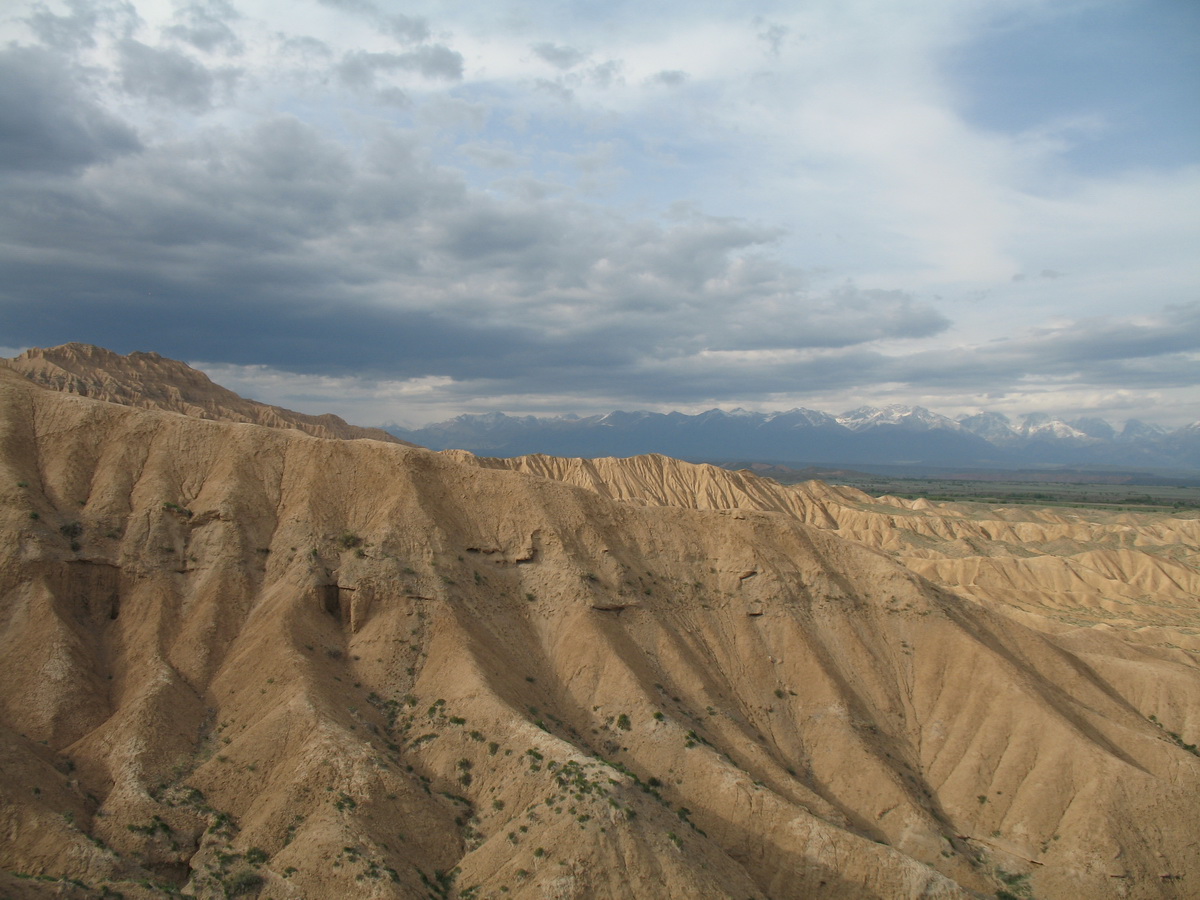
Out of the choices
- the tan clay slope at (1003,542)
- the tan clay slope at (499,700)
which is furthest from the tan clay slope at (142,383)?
the tan clay slope at (499,700)

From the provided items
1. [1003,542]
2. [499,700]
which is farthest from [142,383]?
[1003,542]

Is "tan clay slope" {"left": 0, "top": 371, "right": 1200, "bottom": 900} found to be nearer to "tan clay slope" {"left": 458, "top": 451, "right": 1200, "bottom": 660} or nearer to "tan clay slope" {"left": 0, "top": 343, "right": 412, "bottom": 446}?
"tan clay slope" {"left": 458, "top": 451, "right": 1200, "bottom": 660}

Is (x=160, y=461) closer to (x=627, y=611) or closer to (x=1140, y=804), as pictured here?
(x=627, y=611)

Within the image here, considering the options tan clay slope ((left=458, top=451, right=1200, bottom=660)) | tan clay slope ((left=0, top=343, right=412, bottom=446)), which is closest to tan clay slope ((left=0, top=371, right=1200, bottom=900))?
tan clay slope ((left=458, top=451, right=1200, bottom=660))

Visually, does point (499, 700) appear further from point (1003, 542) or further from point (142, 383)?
point (1003, 542)

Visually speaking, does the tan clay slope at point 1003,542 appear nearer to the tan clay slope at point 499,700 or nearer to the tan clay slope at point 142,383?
the tan clay slope at point 499,700

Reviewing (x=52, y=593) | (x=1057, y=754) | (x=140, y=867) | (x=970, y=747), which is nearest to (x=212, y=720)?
(x=140, y=867)
